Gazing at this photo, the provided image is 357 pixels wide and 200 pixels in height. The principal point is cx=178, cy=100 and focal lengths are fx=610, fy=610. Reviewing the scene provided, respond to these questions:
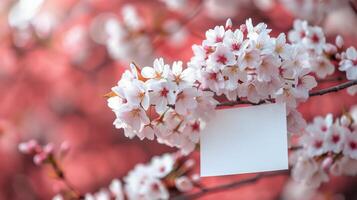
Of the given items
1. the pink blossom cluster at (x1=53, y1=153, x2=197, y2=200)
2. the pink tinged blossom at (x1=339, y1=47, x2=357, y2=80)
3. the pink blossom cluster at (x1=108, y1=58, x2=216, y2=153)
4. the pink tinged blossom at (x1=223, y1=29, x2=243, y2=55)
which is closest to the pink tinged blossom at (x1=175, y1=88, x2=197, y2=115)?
the pink blossom cluster at (x1=108, y1=58, x2=216, y2=153)

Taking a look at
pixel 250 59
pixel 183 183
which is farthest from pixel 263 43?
pixel 183 183

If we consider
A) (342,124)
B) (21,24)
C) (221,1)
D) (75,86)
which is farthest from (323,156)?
(21,24)

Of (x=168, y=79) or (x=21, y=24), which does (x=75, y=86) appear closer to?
(x=21, y=24)

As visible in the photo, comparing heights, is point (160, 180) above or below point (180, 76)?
below

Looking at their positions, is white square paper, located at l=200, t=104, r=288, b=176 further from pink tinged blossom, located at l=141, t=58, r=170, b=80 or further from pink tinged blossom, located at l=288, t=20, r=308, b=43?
pink tinged blossom, located at l=288, t=20, r=308, b=43

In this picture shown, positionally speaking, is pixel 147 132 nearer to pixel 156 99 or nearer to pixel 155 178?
pixel 156 99
